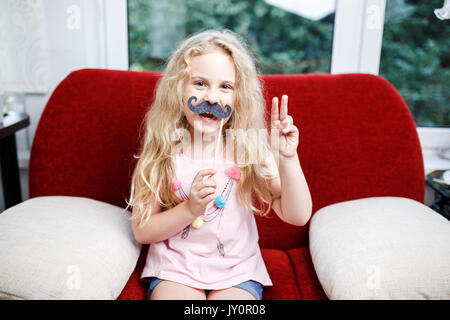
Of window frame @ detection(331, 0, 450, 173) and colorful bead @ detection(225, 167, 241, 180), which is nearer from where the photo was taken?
colorful bead @ detection(225, 167, 241, 180)

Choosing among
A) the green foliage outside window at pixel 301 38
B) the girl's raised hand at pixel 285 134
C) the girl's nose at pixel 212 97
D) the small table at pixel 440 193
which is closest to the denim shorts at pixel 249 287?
the girl's raised hand at pixel 285 134

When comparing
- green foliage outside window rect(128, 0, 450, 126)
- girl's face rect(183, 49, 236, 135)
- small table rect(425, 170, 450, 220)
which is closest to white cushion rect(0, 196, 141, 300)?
girl's face rect(183, 49, 236, 135)

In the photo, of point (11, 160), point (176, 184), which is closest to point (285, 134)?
point (176, 184)

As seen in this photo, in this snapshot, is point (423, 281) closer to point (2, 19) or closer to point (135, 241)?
point (135, 241)

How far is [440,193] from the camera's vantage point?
1425 mm

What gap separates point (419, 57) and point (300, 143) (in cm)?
93

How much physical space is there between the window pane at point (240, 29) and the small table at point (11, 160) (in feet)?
1.84

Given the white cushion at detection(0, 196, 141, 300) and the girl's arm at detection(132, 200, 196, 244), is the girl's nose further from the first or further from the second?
the white cushion at detection(0, 196, 141, 300)

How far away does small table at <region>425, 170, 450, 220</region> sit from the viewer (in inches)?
56.3

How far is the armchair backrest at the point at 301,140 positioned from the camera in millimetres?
1364

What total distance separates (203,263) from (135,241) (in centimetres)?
24

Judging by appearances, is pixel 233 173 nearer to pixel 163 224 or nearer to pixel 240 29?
pixel 163 224

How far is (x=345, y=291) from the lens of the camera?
976 mm

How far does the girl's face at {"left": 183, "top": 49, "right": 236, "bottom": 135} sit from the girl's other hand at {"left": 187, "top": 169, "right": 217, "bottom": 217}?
143mm
